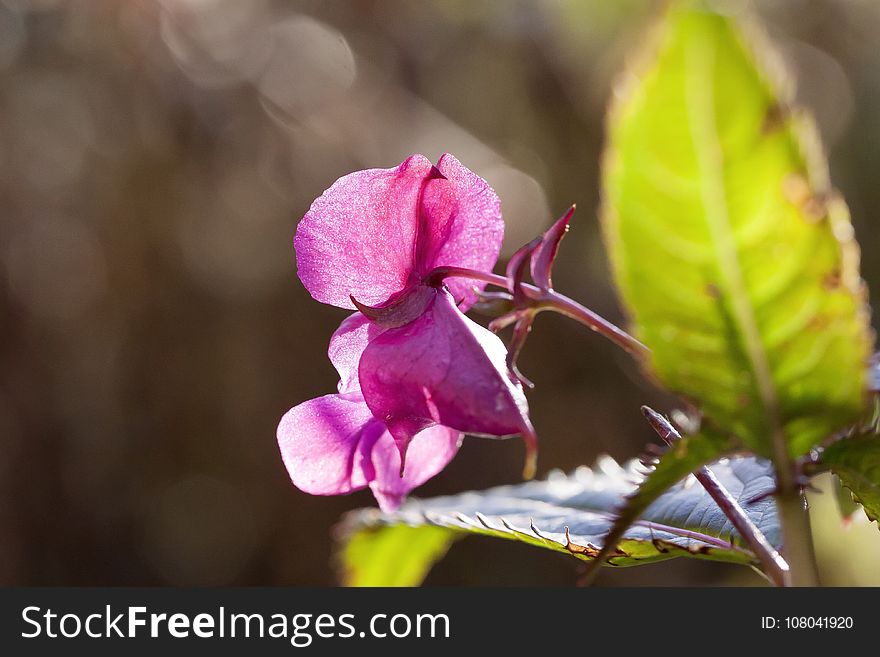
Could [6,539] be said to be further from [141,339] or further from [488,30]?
[488,30]

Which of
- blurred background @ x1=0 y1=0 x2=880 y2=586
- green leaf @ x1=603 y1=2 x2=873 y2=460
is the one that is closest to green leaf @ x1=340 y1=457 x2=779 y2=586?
green leaf @ x1=603 y1=2 x2=873 y2=460

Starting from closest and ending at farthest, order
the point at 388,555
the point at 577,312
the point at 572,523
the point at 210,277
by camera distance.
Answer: the point at 577,312 → the point at 572,523 → the point at 388,555 → the point at 210,277

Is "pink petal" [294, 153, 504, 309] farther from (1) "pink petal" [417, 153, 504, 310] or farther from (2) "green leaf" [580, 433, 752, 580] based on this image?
(2) "green leaf" [580, 433, 752, 580]

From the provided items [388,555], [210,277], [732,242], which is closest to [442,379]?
[732,242]

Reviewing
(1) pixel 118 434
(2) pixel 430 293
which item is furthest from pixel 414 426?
(1) pixel 118 434

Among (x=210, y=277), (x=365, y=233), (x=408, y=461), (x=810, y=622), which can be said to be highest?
(x=210, y=277)

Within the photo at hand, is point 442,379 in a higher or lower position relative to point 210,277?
lower

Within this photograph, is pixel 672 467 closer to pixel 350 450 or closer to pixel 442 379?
pixel 442 379
